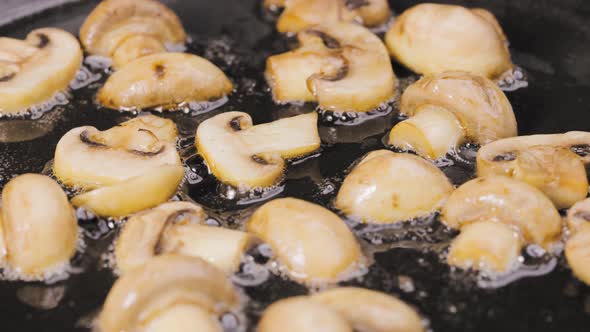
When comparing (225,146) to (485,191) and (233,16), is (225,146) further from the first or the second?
(233,16)

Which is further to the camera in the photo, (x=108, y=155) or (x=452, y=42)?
(x=452, y=42)

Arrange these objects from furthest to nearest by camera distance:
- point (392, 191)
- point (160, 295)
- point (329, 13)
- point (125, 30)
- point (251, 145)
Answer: point (329, 13) → point (125, 30) → point (251, 145) → point (392, 191) → point (160, 295)

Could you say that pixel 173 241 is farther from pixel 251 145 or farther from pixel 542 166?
pixel 542 166

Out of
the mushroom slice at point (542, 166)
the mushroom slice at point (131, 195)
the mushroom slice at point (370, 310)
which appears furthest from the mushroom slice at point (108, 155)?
the mushroom slice at point (542, 166)

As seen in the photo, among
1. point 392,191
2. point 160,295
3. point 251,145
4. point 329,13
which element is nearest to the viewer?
point 160,295

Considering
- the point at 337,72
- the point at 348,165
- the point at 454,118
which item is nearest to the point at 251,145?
the point at 348,165

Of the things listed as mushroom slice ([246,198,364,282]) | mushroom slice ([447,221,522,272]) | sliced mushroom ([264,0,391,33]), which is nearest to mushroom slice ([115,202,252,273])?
mushroom slice ([246,198,364,282])
